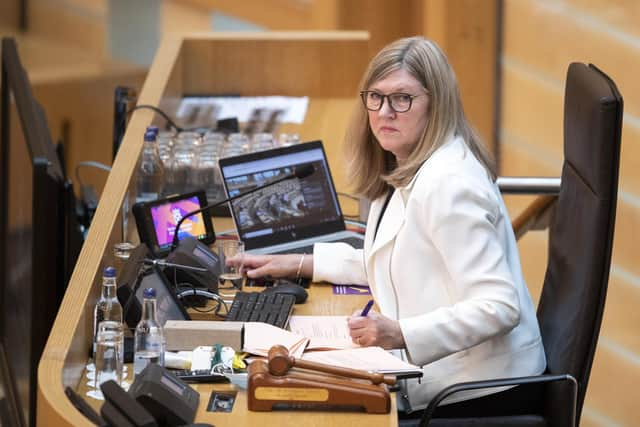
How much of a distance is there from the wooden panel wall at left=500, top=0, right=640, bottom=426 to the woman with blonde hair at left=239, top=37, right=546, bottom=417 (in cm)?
179

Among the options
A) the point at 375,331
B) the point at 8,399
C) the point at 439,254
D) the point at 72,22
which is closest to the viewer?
the point at 375,331

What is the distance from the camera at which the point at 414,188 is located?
2539 mm

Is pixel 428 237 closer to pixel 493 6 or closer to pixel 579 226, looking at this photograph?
pixel 579 226

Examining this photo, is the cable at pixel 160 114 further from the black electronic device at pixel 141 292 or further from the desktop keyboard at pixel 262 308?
the black electronic device at pixel 141 292

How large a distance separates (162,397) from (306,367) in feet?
0.92

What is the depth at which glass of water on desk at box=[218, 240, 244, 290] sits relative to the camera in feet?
9.79

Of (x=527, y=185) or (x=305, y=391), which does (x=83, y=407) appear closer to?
(x=305, y=391)

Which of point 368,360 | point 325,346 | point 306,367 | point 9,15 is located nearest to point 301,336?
point 325,346

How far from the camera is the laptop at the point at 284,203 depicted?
331 cm

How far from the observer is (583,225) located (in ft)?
8.07

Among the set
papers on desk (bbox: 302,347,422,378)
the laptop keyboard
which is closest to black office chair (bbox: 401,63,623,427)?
papers on desk (bbox: 302,347,422,378)

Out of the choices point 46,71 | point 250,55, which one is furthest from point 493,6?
point 46,71

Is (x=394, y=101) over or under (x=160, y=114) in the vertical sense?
over

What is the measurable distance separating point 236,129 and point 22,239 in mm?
1234
